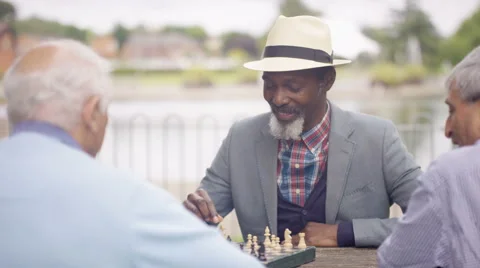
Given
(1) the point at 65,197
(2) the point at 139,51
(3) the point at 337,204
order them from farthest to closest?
(2) the point at 139,51 < (3) the point at 337,204 < (1) the point at 65,197

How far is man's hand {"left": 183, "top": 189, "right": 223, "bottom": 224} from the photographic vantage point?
2.96 meters

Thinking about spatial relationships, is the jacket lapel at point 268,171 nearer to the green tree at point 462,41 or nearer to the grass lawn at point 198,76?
the green tree at point 462,41

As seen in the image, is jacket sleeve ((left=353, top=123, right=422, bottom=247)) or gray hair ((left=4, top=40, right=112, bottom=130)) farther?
jacket sleeve ((left=353, top=123, right=422, bottom=247))

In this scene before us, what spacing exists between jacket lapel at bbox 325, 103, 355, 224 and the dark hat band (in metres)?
0.24

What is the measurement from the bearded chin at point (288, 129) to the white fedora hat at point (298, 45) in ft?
0.73

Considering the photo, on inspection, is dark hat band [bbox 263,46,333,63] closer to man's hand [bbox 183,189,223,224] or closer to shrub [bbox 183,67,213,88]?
man's hand [bbox 183,189,223,224]

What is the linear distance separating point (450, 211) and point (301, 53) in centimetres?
145

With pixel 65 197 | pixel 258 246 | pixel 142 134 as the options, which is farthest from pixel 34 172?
pixel 142 134

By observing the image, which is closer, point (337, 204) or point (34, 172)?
point (34, 172)

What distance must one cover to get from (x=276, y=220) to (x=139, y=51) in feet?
43.3

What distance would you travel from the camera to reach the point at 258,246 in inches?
109

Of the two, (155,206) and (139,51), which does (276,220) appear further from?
(139,51)

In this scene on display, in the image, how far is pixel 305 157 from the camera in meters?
3.32

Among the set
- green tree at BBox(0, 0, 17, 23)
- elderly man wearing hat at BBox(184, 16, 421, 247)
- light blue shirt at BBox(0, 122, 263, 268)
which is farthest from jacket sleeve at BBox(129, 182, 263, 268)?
green tree at BBox(0, 0, 17, 23)
